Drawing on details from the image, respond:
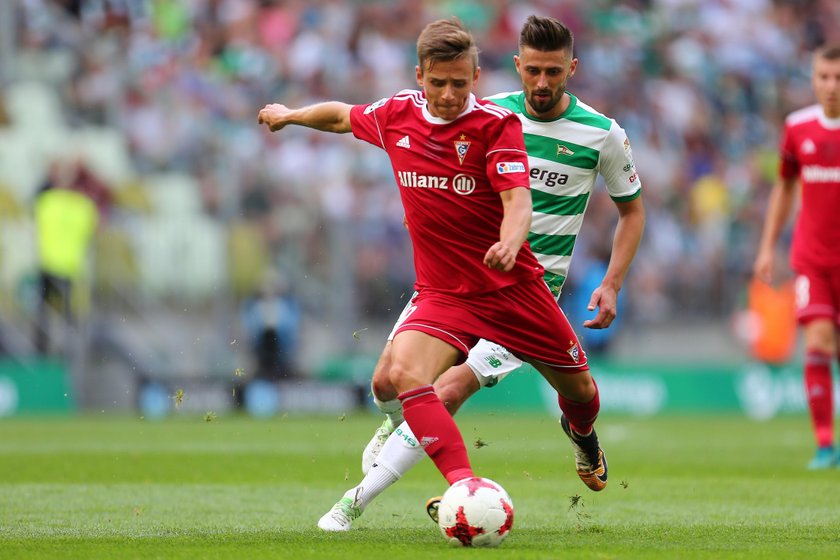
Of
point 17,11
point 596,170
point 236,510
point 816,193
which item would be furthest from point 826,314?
point 17,11

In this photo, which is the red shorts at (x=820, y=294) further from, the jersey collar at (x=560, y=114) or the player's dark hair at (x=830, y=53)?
the jersey collar at (x=560, y=114)

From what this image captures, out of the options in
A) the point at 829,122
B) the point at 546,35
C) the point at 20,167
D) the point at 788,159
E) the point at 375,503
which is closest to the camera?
the point at 546,35

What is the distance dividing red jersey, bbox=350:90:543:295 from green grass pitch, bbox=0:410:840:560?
90cm

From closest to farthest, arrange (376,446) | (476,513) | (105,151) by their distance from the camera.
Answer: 1. (476,513)
2. (376,446)
3. (105,151)

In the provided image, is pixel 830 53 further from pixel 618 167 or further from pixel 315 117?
pixel 315 117

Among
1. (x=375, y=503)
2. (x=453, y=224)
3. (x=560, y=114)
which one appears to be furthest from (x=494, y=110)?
(x=375, y=503)

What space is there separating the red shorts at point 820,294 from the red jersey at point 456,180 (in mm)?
4692

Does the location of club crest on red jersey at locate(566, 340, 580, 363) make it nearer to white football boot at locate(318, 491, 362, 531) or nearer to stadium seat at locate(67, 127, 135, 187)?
white football boot at locate(318, 491, 362, 531)

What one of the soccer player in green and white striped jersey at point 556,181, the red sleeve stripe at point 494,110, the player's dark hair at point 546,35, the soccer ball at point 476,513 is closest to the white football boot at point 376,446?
the soccer player in green and white striped jersey at point 556,181

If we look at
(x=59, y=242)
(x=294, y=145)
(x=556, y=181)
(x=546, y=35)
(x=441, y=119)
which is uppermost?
(x=546, y=35)

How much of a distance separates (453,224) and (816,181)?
5218mm

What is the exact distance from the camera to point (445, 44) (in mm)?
5855

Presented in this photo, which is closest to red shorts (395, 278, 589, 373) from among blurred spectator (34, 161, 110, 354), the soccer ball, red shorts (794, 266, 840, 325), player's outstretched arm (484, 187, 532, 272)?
player's outstretched arm (484, 187, 532, 272)

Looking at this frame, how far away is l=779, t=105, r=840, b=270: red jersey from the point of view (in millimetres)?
10406
